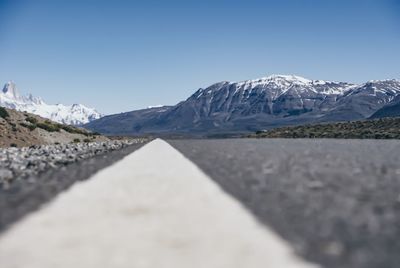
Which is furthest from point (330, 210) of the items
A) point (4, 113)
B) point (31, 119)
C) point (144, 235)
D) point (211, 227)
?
point (31, 119)

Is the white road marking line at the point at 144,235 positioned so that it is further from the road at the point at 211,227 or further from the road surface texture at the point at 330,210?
the road surface texture at the point at 330,210

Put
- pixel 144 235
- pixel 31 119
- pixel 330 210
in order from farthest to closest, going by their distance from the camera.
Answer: pixel 31 119 → pixel 330 210 → pixel 144 235

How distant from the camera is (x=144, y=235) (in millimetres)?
9461

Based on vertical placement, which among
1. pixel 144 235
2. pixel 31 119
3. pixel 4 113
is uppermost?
pixel 4 113

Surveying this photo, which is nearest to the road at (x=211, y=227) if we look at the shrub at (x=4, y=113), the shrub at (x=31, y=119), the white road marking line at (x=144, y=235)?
the white road marking line at (x=144, y=235)

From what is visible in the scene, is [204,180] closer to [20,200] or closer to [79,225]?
[20,200]

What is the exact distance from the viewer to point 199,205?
12.5 meters

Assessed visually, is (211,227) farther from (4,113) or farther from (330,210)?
(4,113)

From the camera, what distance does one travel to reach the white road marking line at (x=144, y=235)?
7.88m

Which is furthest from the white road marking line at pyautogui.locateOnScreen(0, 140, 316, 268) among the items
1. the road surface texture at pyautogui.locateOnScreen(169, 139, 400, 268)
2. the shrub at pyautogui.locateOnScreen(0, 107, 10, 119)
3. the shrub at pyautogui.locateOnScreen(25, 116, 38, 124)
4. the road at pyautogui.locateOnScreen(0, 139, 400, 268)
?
the shrub at pyautogui.locateOnScreen(25, 116, 38, 124)

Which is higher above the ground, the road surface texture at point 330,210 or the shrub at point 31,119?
the shrub at point 31,119

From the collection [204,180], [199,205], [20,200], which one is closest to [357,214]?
[199,205]

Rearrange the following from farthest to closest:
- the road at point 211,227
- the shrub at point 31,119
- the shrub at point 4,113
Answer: the shrub at point 31,119 → the shrub at point 4,113 → the road at point 211,227

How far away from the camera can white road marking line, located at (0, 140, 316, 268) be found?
7875 mm
